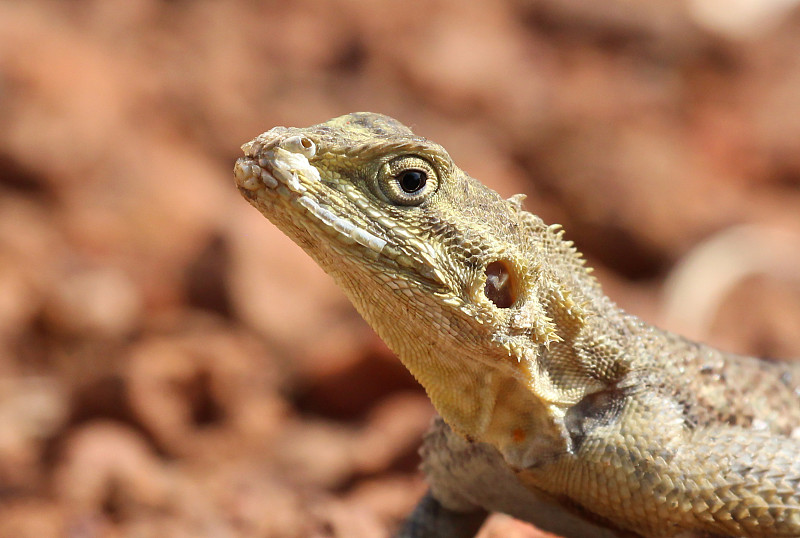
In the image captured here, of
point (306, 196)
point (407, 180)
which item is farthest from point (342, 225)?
point (407, 180)

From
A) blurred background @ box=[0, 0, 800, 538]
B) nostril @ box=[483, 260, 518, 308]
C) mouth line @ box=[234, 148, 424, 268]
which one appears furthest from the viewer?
blurred background @ box=[0, 0, 800, 538]

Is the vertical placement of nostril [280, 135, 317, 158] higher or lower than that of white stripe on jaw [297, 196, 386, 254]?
higher

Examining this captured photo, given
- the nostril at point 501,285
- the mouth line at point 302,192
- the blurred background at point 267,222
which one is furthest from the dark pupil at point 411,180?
the blurred background at point 267,222

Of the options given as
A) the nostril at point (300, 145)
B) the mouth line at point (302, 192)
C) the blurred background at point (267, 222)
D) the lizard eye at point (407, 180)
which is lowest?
the mouth line at point (302, 192)

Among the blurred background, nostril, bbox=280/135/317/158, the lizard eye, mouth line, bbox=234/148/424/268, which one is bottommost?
mouth line, bbox=234/148/424/268

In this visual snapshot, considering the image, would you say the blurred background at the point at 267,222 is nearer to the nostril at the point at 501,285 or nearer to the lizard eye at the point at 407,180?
the nostril at the point at 501,285

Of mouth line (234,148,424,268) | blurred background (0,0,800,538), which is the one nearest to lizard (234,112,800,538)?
mouth line (234,148,424,268)

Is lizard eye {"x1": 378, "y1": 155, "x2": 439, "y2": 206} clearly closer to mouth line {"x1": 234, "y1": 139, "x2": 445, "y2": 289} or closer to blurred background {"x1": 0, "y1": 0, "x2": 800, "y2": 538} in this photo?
mouth line {"x1": 234, "y1": 139, "x2": 445, "y2": 289}

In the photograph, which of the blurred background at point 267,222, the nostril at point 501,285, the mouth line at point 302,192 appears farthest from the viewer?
the blurred background at point 267,222
